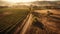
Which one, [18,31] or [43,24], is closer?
[18,31]

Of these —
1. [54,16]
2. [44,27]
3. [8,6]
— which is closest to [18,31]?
[44,27]

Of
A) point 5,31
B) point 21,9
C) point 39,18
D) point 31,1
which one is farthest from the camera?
point 31,1

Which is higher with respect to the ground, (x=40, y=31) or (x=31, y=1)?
(x=31, y=1)

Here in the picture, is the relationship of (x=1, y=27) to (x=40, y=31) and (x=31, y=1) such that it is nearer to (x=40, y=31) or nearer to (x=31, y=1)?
(x=40, y=31)

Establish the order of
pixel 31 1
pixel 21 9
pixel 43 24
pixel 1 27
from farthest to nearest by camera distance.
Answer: pixel 31 1, pixel 21 9, pixel 43 24, pixel 1 27

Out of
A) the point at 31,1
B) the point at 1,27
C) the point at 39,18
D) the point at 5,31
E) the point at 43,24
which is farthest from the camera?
the point at 31,1

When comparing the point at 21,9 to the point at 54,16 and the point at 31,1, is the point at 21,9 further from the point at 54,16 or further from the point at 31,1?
the point at 54,16

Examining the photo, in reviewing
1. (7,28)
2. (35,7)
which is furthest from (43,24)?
(35,7)
